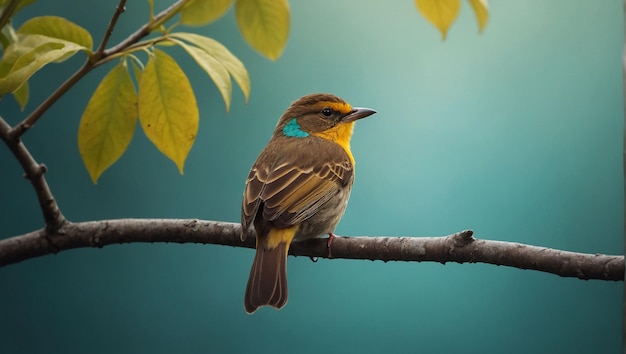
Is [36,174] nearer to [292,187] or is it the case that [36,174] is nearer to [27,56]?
[27,56]

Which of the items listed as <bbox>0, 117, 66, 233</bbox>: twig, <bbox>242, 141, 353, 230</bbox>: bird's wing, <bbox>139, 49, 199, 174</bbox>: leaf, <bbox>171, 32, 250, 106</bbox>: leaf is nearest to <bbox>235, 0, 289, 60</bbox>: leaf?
<bbox>171, 32, 250, 106</bbox>: leaf

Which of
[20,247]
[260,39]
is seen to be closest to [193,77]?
[20,247]

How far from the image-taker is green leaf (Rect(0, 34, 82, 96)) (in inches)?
42.5

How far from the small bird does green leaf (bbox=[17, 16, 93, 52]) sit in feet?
1.84

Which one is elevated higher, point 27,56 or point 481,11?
point 481,11

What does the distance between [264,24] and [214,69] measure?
6.6 inches

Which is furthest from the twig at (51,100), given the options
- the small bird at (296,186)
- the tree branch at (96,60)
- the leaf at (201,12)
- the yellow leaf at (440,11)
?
the yellow leaf at (440,11)

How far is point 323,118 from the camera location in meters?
2.21

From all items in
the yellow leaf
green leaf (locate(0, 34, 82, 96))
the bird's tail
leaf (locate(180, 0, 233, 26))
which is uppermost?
leaf (locate(180, 0, 233, 26))

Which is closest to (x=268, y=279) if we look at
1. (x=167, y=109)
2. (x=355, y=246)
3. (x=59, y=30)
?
(x=355, y=246)

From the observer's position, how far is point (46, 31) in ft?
4.64

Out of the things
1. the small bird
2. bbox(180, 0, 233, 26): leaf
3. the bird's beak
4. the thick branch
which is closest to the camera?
the thick branch

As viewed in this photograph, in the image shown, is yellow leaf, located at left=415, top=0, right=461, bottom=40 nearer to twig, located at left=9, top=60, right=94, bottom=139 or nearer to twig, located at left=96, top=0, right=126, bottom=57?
twig, located at left=96, top=0, right=126, bottom=57

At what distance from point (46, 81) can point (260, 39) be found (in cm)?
155
